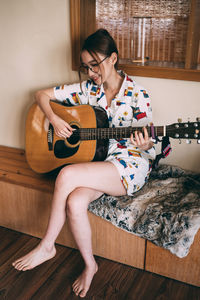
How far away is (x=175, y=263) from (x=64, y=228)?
2.06 ft

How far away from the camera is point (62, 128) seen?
1725 millimetres

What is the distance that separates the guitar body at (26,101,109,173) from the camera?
1.69 m

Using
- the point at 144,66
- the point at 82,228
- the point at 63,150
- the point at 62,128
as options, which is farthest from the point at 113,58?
the point at 82,228

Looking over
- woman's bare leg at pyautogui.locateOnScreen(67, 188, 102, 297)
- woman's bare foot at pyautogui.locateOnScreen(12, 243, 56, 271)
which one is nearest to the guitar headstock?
woman's bare leg at pyautogui.locateOnScreen(67, 188, 102, 297)

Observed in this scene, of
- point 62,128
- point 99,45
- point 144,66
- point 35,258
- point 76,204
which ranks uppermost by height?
point 99,45

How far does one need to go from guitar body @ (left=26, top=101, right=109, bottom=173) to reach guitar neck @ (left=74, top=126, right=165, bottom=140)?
0.03 meters

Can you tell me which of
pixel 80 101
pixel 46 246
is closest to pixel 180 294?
pixel 46 246

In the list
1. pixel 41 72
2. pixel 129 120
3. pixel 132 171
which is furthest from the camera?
pixel 41 72

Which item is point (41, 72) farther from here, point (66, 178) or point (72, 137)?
point (66, 178)

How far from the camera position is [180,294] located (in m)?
1.50

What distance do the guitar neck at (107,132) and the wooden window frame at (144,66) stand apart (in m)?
0.43

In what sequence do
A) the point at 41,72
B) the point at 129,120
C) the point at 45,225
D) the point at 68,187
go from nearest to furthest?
the point at 68,187, the point at 129,120, the point at 45,225, the point at 41,72

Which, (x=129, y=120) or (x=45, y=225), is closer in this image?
(x=129, y=120)

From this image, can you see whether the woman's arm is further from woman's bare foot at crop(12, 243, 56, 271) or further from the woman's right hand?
woman's bare foot at crop(12, 243, 56, 271)
